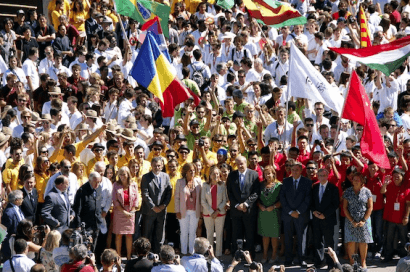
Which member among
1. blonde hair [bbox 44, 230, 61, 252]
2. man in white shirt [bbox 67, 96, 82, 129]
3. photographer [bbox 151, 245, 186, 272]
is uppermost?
man in white shirt [bbox 67, 96, 82, 129]

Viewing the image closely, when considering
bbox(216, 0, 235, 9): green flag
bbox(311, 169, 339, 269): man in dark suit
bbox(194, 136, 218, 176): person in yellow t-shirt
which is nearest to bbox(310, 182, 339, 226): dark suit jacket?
bbox(311, 169, 339, 269): man in dark suit

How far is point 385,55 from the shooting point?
15367 millimetres

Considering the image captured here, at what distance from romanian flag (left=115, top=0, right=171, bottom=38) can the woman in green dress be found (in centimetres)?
526

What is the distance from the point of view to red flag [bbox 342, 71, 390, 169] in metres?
14.9

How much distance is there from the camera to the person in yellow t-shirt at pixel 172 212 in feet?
53.6

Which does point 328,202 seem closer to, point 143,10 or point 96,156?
point 96,156

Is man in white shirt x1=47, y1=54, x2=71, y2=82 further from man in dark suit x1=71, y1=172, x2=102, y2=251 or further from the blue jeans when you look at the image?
the blue jeans

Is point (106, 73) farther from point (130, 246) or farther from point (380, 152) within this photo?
point (380, 152)

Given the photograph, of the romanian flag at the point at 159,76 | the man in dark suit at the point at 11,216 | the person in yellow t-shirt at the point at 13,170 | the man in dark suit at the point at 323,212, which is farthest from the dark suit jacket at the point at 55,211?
the man in dark suit at the point at 323,212

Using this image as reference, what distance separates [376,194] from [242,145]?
9.29ft

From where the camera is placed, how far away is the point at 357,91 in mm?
15492

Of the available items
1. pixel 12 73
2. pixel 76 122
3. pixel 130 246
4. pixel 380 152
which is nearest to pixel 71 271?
pixel 130 246

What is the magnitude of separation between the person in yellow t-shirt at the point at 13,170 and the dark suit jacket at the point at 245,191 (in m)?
3.47

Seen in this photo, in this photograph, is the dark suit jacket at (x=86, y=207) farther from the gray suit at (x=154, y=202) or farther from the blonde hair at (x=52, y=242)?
the blonde hair at (x=52, y=242)
